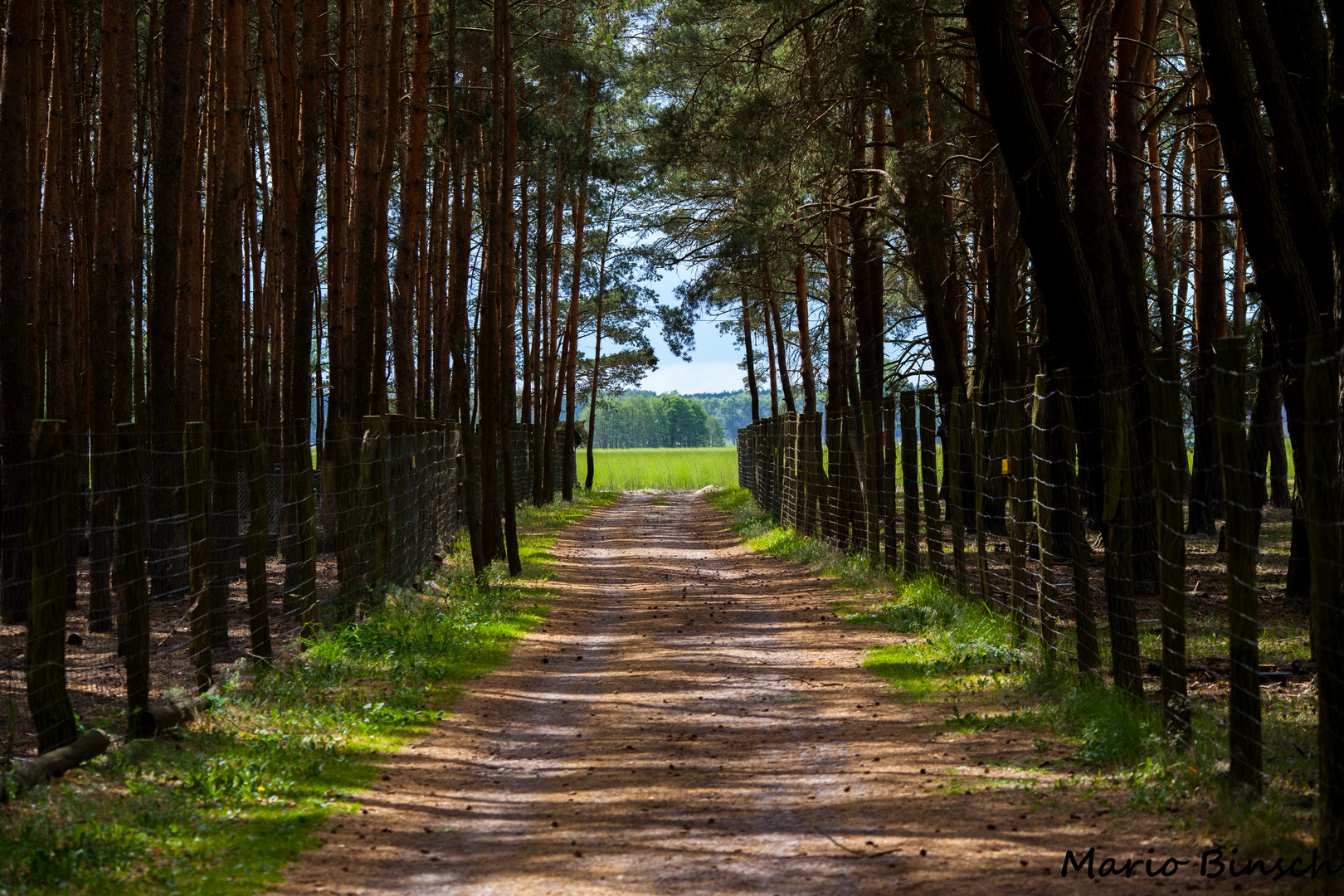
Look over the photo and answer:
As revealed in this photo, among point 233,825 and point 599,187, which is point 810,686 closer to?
point 233,825

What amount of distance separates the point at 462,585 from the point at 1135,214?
323 inches

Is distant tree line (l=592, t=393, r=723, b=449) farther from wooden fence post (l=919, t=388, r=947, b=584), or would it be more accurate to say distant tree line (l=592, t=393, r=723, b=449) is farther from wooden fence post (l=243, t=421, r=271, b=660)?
wooden fence post (l=243, t=421, r=271, b=660)

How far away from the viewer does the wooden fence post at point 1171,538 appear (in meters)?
5.09

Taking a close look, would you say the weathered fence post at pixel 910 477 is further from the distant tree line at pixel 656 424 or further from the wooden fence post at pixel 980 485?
the distant tree line at pixel 656 424

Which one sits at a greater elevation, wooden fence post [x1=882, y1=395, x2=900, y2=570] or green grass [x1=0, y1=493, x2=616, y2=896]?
wooden fence post [x1=882, y1=395, x2=900, y2=570]

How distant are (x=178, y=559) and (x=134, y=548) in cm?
705

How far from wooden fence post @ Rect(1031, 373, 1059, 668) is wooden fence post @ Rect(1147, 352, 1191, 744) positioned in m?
1.74

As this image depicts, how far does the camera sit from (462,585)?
470 inches

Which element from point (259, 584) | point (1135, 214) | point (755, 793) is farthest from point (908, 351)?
point (755, 793)

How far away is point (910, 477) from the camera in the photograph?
11109 mm

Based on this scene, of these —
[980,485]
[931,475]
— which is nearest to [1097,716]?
[980,485]

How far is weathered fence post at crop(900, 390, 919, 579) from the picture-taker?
10.7 m

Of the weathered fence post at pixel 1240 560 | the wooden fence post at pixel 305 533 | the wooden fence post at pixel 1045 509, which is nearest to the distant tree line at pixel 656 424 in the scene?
the wooden fence post at pixel 305 533

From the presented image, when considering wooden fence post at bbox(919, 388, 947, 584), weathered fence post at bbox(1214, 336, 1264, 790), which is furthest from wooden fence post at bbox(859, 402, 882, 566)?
weathered fence post at bbox(1214, 336, 1264, 790)
